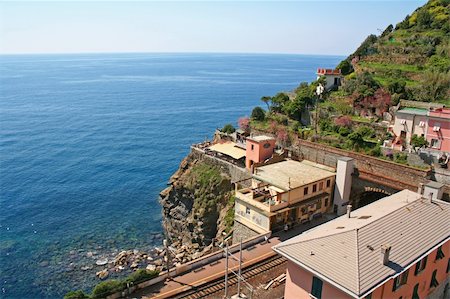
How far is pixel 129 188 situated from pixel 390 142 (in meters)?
45.0

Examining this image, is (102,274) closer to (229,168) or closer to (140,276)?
(140,276)

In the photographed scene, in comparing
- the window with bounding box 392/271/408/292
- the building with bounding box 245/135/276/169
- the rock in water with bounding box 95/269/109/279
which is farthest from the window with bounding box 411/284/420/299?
the rock in water with bounding box 95/269/109/279

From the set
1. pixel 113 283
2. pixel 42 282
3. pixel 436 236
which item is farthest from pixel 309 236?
pixel 42 282

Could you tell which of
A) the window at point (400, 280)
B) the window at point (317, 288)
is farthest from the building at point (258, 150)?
the window at point (317, 288)

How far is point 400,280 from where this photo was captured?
21141mm

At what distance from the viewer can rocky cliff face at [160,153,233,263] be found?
153 ft

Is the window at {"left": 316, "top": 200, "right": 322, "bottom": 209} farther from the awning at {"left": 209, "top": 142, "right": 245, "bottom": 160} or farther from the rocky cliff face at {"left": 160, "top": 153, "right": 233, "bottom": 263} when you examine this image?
the awning at {"left": 209, "top": 142, "right": 245, "bottom": 160}

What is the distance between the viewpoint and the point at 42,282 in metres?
40.9

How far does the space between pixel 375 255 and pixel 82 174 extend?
6143 centimetres

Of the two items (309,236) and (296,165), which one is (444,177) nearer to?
(296,165)

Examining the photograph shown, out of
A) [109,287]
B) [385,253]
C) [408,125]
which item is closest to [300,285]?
[385,253]

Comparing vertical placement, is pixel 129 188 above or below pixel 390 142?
below

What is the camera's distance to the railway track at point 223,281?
25.6 meters

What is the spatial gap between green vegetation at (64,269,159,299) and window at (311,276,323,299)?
40.5 feet
